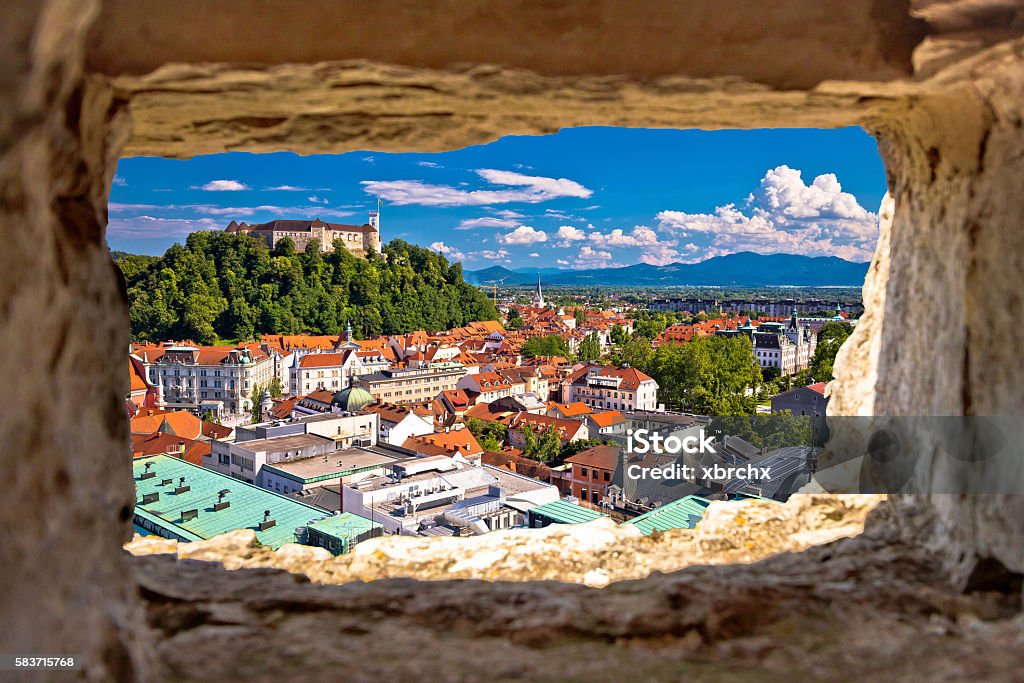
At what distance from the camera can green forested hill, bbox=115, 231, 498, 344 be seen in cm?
4853

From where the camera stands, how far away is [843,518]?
2.58 m

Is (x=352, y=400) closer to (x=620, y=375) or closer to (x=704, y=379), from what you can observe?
(x=620, y=375)

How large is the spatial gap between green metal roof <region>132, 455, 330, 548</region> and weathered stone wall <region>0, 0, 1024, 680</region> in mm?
4476

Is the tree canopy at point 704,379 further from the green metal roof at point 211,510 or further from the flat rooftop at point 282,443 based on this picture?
the green metal roof at point 211,510

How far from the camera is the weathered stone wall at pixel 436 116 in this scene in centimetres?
127

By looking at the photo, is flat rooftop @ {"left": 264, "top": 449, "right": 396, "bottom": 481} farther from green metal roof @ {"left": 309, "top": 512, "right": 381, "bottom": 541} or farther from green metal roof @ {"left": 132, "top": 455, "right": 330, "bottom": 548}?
green metal roof @ {"left": 309, "top": 512, "right": 381, "bottom": 541}

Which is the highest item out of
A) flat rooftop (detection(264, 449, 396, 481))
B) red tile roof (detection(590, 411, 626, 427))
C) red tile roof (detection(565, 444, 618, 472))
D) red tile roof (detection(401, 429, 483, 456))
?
flat rooftop (detection(264, 449, 396, 481))

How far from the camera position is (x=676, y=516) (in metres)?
5.04

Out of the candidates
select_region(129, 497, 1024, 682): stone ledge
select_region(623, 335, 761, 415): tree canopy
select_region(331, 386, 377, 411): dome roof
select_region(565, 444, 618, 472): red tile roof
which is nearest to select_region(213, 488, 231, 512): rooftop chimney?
select_region(129, 497, 1024, 682): stone ledge

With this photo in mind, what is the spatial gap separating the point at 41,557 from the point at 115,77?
A: 111cm

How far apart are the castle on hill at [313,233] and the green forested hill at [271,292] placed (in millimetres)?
3956

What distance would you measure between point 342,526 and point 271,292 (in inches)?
1989

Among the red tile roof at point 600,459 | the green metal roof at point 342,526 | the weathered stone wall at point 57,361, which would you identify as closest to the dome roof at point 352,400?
the red tile roof at point 600,459

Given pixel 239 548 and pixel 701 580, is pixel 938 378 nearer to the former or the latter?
pixel 701 580
